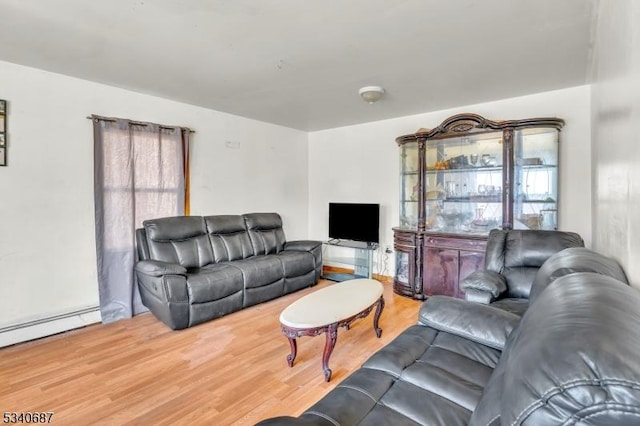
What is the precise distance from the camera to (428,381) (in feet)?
4.47

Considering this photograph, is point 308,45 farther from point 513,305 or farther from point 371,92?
point 513,305

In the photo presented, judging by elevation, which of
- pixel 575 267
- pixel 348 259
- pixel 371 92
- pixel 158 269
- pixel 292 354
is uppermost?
pixel 371 92

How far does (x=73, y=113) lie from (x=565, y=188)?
504 cm

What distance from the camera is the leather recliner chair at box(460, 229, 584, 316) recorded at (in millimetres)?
2456

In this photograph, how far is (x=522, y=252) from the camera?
9.02 feet

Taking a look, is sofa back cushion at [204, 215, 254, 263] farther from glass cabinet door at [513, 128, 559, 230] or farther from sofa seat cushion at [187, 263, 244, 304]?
glass cabinet door at [513, 128, 559, 230]

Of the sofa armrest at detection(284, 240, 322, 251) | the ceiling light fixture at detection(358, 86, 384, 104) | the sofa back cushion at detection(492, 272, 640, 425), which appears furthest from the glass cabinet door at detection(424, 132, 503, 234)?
the sofa back cushion at detection(492, 272, 640, 425)

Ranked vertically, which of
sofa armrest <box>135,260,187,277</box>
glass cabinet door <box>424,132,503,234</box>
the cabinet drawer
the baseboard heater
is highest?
glass cabinet door <box>424,132,503,234</box>

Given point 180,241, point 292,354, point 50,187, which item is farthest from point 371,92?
point 50,187

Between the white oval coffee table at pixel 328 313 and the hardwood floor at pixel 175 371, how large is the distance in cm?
23

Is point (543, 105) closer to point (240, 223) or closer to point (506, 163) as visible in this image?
point (506, 163)

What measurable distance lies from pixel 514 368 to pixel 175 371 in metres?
2.32

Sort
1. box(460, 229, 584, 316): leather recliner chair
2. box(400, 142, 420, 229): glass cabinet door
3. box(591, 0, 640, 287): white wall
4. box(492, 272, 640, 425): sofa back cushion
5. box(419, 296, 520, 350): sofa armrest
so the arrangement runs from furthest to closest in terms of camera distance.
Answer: box(400, 142, 420, 229): glass cabinet door → box(460, 229, 584, 316): leather recliner chair → box(419, 296, 520, 350): sofa armrest → box(591, 0, 640, 287): white wall → box(492, 272, 640, 425): sofa back cushion

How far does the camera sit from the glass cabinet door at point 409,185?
4.13 m
